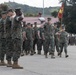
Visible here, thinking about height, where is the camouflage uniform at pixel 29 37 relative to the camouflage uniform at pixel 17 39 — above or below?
below

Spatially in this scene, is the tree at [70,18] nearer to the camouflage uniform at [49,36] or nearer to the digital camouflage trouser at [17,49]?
the camouflage uniform at [49,36]

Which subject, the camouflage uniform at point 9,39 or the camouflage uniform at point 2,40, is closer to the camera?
the camouflage uniform at point 9,39

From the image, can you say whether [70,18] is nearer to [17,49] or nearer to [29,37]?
[29,37]

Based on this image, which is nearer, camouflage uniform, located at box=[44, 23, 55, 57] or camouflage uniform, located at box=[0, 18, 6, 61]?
camouflage uniform, located at box=[0, 18, 6, 61]

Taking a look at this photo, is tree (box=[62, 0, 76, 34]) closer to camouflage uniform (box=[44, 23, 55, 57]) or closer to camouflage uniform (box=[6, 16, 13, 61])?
camouflage uniform (box=[44, 23, 55, 57])

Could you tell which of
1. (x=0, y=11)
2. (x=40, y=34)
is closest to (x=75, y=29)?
(x=40, y=34)

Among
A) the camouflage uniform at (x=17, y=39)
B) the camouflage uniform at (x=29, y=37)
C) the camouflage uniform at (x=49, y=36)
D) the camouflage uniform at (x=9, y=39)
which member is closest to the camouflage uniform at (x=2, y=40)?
the camouflage uniform at (x=9, y=39)

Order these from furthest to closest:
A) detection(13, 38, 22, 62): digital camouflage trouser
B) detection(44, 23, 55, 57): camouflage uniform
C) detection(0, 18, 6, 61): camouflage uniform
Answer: detection(44, 23, 55, 57): camouflage uniform, detection(0, 18, 6, 61): camouflage uniform, detection(13, 38, 22, 62): digital camouflage trouser

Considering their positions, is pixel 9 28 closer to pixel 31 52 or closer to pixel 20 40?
pixel 20 40

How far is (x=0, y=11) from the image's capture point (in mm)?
16172

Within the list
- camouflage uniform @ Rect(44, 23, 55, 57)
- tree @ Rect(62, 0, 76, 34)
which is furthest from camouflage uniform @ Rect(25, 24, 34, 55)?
tree @ Rect(62, 0, 76, 34)

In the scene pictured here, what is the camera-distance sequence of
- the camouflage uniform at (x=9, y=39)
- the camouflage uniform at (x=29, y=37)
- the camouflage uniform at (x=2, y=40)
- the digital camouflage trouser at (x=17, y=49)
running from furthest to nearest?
the camouflage uniform at (x=29, y=37), the camouflage uniform at (x=2, y=40), the camouflage uniform at (x=9, y=39), the digital camouflage trouser at (x=17, y=49)

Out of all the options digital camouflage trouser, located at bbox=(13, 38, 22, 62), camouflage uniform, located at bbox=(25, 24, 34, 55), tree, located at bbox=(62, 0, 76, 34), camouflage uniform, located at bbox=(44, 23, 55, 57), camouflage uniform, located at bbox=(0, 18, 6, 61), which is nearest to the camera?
digital camouflage trouser, located at bbox=(13, 38, 22, 62)

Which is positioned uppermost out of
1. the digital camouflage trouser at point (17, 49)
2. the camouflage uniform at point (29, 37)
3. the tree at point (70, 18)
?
the digital camouflage trouser at point (17, 49)
